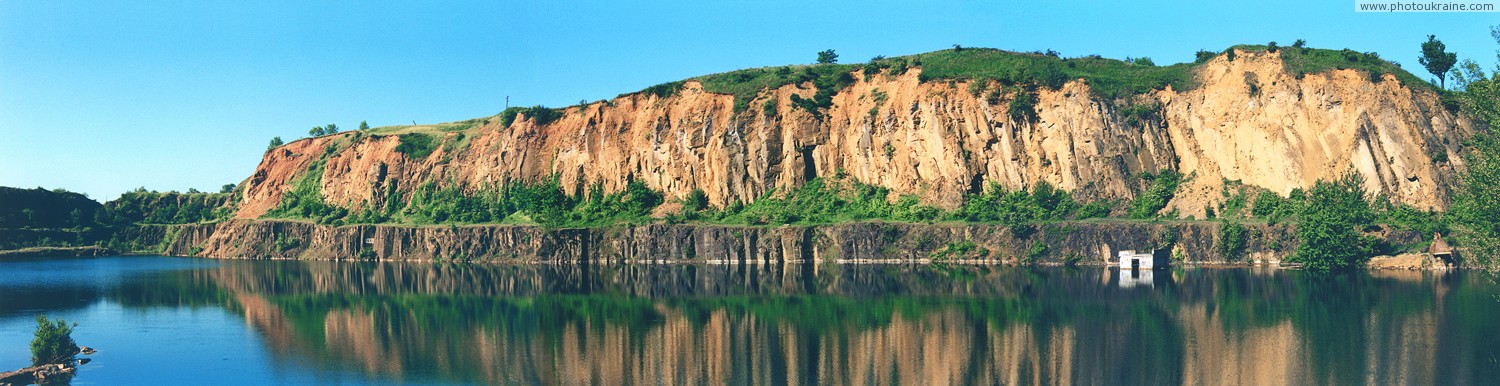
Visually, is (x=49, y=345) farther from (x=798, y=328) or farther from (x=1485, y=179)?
(x=1485, y=179)

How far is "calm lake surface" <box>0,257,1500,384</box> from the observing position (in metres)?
46.1

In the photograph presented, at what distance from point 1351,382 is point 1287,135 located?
228ft

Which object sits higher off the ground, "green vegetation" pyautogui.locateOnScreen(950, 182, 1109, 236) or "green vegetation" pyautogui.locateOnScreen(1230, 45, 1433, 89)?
"green vegetation" pyautogui.locateOnScreen(1230, 45, 1433, 89)

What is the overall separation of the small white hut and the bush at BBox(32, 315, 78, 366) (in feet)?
237

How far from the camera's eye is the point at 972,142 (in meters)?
116

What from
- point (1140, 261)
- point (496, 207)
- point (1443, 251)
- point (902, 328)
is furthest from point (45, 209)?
point (1443, 251)

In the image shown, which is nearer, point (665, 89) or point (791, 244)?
point (791, 244)

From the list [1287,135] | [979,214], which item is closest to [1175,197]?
[1287,135]

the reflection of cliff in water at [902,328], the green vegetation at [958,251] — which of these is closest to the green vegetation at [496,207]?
the green vegetation at [958,251]

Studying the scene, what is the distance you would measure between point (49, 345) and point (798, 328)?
3256cm

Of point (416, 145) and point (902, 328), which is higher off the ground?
point (416, 145)

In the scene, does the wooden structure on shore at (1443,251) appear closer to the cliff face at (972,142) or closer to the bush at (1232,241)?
the cliff face at (972,142)

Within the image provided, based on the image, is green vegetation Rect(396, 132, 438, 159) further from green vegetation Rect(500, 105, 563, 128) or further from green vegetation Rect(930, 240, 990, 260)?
green vegetation Rect(930, 240, 990, 260)

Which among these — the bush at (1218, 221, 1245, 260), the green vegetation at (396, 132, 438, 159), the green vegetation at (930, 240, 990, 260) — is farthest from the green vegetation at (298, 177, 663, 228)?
the bush at (1218, 221, 1245, 260)
